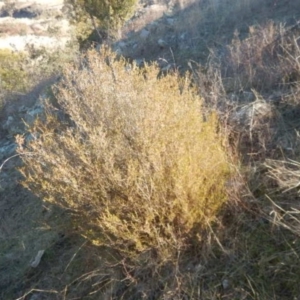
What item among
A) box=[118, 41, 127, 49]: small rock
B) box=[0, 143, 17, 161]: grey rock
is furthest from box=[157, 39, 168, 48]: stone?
box=[0, 143, 17, 161]: grey rock

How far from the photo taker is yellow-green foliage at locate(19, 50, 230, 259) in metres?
2.56

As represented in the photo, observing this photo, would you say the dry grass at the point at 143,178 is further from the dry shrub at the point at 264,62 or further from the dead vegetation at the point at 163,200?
the dry shrub at the point at 264,62

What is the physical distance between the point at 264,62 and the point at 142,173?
2805 millimetres

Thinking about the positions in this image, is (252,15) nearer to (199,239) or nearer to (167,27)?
(167,27)

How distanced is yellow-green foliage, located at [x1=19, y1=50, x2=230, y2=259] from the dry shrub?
165 cm

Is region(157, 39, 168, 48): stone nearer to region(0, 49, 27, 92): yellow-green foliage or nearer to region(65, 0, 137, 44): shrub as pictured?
region(65, 0, 137, 44): shrub

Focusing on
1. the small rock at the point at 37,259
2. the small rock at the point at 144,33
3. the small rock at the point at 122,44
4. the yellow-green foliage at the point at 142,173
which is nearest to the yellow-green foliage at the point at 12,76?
the small rock at the point at 122,44

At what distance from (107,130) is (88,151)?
0.95 ft

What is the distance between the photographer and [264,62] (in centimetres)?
459

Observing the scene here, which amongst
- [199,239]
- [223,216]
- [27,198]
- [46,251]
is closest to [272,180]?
[223,216]

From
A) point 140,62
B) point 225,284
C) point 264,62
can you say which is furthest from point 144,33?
point 225,284

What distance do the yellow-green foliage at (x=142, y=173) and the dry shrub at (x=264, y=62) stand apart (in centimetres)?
165

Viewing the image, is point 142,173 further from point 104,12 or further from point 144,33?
point 104,12

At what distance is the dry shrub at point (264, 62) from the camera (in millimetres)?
4098
